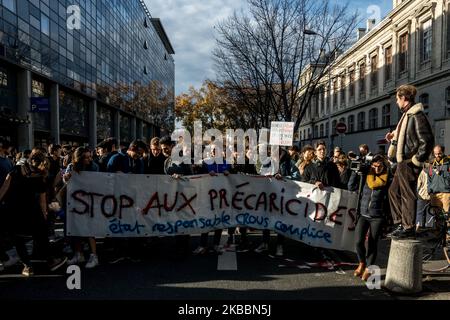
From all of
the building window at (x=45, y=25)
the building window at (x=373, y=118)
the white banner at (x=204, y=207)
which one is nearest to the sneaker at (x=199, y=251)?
the white banner at (x=204, y=207)

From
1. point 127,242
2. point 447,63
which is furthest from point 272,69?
point 127,242

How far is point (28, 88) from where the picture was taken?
2056cm

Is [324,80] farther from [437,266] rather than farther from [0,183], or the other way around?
[0,183]

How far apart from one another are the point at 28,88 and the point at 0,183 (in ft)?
57.3

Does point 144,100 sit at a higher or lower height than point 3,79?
higher

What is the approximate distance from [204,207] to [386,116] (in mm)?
29865

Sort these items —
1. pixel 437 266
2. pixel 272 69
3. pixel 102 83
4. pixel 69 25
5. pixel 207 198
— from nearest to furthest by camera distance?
1. pixel 437 266
2. pixel 207 198
3. pixel 272 69
4. pixel 69 25
5. pixel 102 83

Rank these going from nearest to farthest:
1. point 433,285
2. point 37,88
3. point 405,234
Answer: point 405,234 < point 433,285 < point 37,88

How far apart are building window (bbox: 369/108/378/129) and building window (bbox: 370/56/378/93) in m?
1.95

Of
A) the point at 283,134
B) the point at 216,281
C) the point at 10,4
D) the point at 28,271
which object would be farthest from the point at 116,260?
the point at 10,4

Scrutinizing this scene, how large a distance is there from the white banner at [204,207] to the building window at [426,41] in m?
23.7

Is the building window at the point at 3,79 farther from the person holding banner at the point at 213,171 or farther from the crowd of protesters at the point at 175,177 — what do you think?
the person holding banner at the point at 213,171

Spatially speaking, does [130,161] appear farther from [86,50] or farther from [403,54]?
[403,54]

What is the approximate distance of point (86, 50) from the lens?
3030 cm
